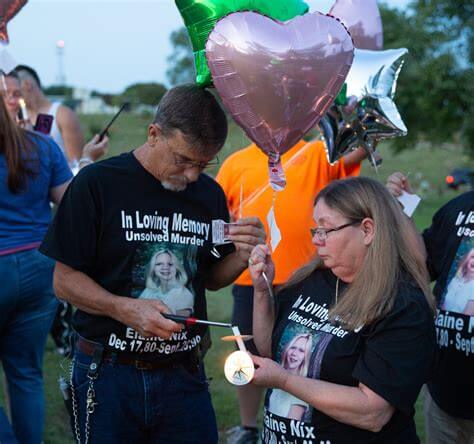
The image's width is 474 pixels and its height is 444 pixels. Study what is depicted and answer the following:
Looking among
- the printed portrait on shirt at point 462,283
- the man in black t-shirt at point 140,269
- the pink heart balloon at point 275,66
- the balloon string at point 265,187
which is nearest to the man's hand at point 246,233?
the man in black t-shirt at point 140,269

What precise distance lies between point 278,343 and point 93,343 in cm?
63

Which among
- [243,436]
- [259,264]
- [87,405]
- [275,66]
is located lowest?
[243,436]

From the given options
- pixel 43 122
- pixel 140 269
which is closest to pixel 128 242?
pixel 140 269

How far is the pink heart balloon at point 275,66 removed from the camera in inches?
88.2

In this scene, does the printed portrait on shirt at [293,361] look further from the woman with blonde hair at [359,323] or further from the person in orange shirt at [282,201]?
the person in orange shirt at [282,201]

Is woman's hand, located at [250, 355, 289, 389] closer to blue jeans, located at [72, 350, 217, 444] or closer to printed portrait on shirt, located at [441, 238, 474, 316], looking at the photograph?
blue jeans, located at [72, 350, 217, 444]

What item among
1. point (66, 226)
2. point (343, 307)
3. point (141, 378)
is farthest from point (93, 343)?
point (343, 307)

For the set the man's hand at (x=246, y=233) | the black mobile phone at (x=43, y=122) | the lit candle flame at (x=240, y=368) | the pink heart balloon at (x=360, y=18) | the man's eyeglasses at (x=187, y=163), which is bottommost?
the lit candle flame at (x=240, y=368)

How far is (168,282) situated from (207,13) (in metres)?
0.92

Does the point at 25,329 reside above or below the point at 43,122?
below

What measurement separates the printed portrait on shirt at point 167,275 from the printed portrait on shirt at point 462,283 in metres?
0.98

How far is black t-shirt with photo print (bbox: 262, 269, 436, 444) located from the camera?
2.17 m

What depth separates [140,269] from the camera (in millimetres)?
2486

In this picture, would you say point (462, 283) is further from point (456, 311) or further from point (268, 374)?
point (268, 374)
